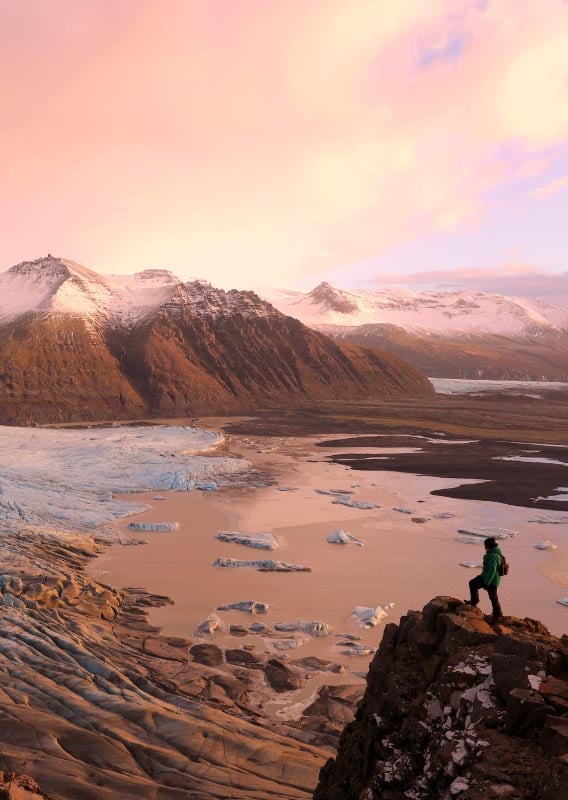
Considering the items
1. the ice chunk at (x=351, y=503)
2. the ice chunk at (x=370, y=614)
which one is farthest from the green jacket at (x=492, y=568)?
the ice chunk at (x=351, y=503)

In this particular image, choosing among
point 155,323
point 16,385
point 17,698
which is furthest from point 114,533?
point 155,323

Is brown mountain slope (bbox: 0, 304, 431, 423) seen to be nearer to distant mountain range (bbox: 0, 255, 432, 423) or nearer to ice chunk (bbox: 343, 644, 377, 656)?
distant mountain range (bbox: 0, 255, 432, 423)

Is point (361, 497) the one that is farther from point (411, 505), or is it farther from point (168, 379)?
point (168, 379)

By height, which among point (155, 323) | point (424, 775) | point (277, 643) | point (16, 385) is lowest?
point (277, 643)

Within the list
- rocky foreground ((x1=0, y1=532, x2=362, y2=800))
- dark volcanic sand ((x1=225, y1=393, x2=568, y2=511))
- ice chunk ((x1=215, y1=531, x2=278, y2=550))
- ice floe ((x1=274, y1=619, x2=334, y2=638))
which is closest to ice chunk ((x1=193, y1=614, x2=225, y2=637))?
rocky foreground ((x1=0, y1=532, x2=362, y2=800))

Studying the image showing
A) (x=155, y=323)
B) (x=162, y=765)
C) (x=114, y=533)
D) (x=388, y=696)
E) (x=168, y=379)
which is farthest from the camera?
(x=155, y=323)

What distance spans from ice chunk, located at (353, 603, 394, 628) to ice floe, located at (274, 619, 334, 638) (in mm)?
1566

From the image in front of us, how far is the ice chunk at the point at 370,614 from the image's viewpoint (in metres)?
24.9

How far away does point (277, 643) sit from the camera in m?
23.3

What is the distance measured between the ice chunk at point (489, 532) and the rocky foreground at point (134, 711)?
2089 centimetres

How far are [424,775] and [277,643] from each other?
1453cm

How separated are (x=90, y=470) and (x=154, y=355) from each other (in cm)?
8893

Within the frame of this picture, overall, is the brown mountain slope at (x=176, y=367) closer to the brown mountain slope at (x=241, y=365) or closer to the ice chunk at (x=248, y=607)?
the brown mountain slope at (x=241, y=365)

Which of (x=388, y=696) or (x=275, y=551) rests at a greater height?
(x=388, y=696)
